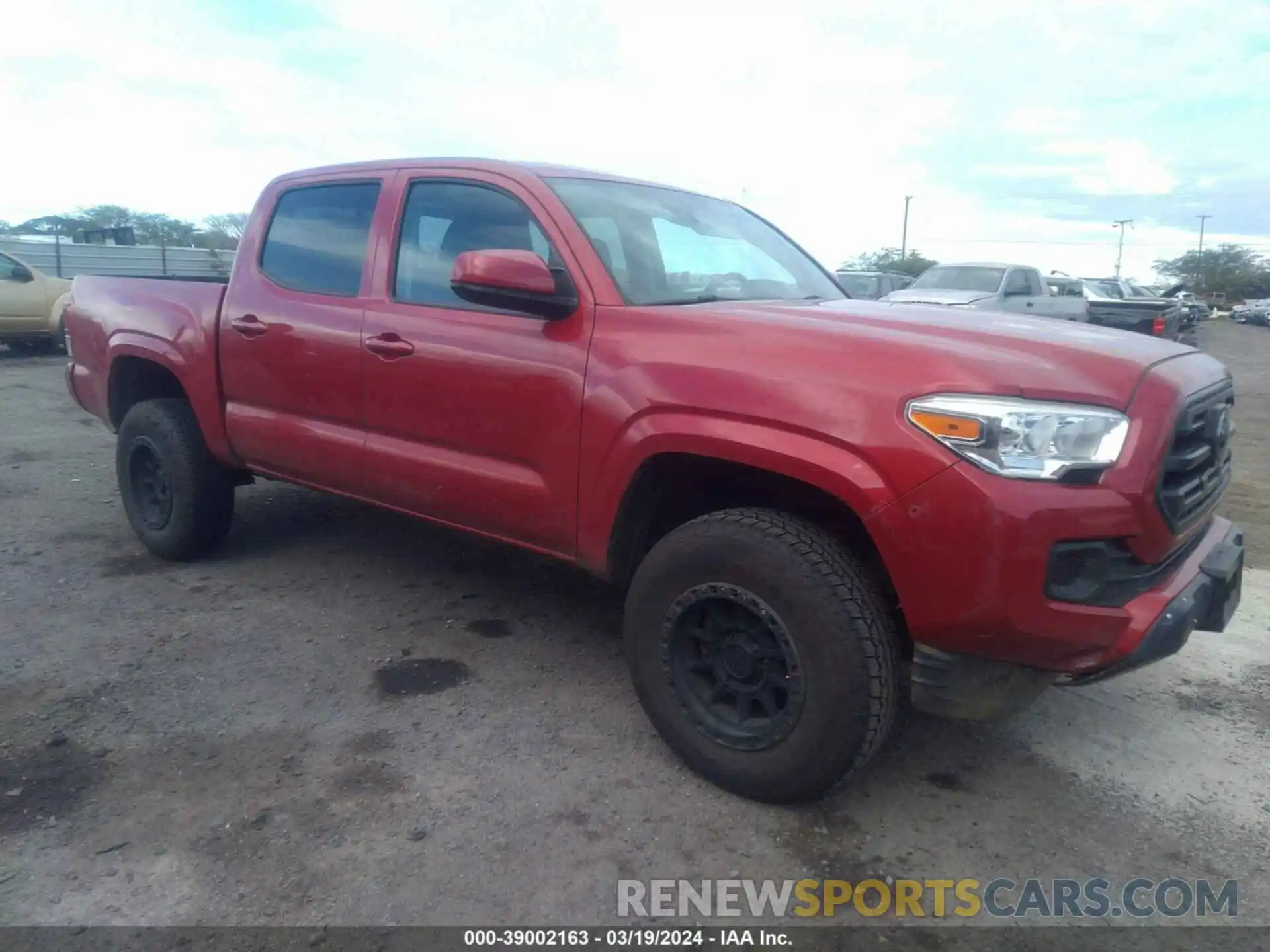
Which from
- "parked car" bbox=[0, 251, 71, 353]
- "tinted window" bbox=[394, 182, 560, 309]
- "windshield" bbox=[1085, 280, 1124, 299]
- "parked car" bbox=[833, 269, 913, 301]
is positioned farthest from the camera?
"windshield" bbox=[1085, 280, 1124, 299]

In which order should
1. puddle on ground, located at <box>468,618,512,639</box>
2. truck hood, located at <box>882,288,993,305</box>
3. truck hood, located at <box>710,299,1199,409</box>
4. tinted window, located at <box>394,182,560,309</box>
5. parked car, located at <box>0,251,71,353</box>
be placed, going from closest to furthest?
truck hood, located at <box>710,299,1199,409</box>
tinted window, located at <box>394,182,560,309</box>
puddle on ground, located at <box>468,618,512,639</box>
truck hood, located at <box>882,288,993,305</box>
parked car, located at <box>0,251,71,353</box>

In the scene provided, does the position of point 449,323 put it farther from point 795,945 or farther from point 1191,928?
point 1191,928

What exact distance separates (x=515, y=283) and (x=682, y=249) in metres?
0.85

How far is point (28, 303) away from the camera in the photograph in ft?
43.7

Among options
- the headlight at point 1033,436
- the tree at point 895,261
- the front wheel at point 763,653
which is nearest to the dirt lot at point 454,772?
the front wheel at point 763,653

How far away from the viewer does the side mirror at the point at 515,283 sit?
9.66ft

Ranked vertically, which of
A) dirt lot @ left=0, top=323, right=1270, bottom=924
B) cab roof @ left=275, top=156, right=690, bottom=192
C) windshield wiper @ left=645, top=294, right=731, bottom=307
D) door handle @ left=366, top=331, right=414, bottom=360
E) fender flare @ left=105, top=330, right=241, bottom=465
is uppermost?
cab roof @ left=275, top=156, right=690, bottom=192

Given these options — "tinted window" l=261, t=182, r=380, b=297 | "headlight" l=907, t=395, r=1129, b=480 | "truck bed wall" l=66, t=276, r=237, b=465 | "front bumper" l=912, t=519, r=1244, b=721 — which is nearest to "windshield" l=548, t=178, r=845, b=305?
"tinted window" l=261, t=182, r=380, b=297

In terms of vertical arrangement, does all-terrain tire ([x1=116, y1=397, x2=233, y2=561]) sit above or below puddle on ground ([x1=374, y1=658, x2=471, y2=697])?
above

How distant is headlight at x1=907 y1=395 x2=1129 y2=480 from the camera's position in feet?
7.55

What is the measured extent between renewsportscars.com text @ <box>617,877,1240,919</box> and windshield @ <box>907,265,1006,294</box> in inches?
475

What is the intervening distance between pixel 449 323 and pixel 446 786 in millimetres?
1598

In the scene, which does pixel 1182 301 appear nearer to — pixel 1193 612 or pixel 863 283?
pixel 863 283

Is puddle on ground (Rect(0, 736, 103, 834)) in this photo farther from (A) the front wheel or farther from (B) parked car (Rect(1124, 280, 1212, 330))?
(B) parked car (Rect(1124, 280, 1212, 330))
